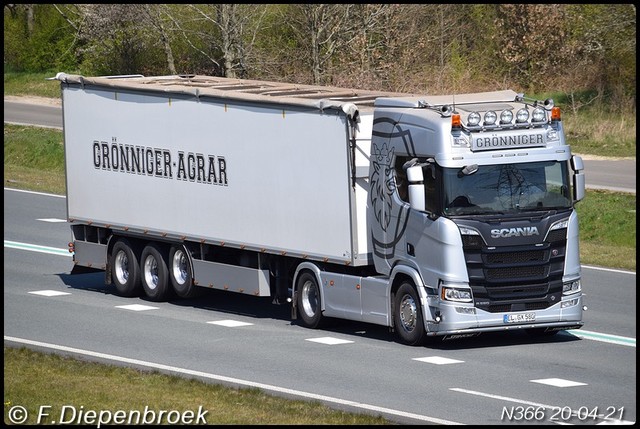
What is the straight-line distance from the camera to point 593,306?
2106 cm

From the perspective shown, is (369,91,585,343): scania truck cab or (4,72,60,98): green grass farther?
(4,72,60,98): green grass

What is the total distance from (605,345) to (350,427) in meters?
6.43

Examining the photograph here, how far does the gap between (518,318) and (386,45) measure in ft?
93.2

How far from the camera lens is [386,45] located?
44.9m

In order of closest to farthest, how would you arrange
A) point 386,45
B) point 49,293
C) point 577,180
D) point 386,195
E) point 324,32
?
point 577,180 → point 386,195 → point 49,293 → point 324,32 → point 386,45

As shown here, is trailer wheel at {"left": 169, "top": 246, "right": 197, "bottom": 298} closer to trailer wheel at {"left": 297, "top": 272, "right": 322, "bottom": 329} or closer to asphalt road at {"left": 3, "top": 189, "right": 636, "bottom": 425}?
asphalt road at {"left": 3, "top": 189, "right": 636, "bottom": 425}

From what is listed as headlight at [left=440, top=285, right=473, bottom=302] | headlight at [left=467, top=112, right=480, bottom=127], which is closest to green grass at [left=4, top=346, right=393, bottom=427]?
headlight at [left=440, top=285, right=473, bottom=302]

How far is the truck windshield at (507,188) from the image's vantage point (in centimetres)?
1722

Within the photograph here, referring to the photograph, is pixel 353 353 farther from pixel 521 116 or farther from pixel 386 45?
pixel 386 45

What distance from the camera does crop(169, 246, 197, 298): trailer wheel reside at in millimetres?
21406

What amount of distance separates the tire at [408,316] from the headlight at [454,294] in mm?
431

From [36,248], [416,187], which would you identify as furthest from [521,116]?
[36,248]

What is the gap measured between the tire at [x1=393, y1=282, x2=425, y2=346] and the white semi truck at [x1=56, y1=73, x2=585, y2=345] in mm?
23

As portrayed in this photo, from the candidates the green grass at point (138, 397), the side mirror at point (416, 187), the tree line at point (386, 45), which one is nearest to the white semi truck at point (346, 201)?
the side mirror at point (416, 187)
